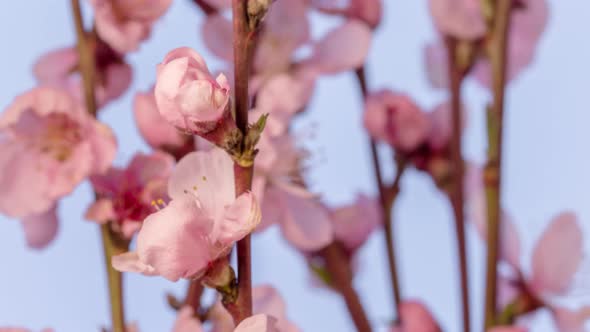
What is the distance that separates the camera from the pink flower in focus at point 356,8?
0.63 metres

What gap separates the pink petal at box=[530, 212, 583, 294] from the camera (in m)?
0.60

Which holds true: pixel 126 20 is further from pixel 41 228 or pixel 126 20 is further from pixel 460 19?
pixel 460 19

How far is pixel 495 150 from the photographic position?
1.86 feet

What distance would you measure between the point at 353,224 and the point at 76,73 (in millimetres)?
225

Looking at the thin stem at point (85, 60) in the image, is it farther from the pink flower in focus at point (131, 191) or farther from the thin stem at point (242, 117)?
the thin stem at point (242, 117)

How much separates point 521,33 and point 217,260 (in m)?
0.42

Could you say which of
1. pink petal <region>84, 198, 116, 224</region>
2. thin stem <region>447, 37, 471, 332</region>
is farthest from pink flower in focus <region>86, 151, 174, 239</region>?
thin stem <region>447, 37, 471, 332</region>

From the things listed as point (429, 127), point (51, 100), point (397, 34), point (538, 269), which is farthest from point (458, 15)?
point (397, 34)

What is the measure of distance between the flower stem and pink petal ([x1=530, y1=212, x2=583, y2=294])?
30cm

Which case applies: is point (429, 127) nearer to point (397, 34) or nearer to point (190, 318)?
point (190, 318)

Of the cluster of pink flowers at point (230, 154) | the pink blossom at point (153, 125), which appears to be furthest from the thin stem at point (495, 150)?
the pink blossom at point (153, 125)

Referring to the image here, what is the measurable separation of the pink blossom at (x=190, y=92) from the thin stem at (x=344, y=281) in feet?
0.82

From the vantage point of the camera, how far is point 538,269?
0.62 m

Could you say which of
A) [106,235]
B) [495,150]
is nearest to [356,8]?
[495,150]
